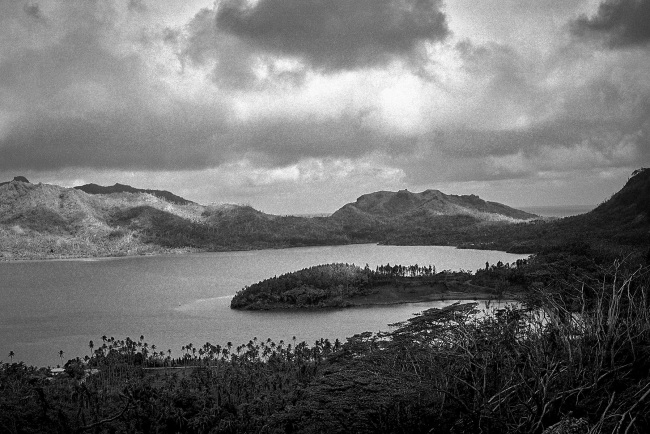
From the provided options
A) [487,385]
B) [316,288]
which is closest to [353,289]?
[316,288]

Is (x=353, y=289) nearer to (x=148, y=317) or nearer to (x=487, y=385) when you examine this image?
(x=148, y=317)

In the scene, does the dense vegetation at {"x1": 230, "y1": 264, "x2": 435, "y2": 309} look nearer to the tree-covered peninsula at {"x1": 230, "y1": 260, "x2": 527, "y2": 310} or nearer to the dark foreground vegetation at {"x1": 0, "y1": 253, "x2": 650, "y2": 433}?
the tree-covered peninsula at {"x1": 230, "y1": 260, "x2": 527, "y2": 310}

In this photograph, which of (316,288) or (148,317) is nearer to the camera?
(148,317)

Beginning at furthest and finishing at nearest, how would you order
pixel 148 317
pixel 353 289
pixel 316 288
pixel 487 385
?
pixel 353 289, pixel 316 288, pixel 148 317, pixel 487 385

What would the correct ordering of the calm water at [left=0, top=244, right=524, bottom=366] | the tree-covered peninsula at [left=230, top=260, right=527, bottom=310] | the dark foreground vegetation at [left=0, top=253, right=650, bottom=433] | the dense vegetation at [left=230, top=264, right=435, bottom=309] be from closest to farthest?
the dark foreground vegetation at [left=0, top=253, right=650, bottom=433]
the calm water at [left=0, top=244, right=524, bottom=366]
the dense vegetation at [left=230, top=264, right=435, bottom=309]
the tree-covered peninsula at [left=230, top=260, right=527, bottom=310]

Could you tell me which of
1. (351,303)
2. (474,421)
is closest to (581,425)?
(474,421)

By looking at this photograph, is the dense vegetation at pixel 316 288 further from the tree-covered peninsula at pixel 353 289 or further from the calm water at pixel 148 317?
the calm water at pixel 148 317

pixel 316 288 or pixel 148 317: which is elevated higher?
pixel 316 288

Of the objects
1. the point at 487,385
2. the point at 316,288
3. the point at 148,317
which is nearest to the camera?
the point at 487,385

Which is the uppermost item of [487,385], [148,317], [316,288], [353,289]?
[487,385]

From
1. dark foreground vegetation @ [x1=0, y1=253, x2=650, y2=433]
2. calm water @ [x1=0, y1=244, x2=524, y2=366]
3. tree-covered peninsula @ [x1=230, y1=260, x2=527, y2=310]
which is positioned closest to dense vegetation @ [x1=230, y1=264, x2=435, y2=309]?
tree-covered peninsula @ [x1=230, y1=260, x2=527, y2=310]

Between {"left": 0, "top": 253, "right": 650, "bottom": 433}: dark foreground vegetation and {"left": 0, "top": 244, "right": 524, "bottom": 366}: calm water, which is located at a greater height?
{"left": 0, "top": 253, "right": 650, "bottom": 433}: dark foreground vegetation
